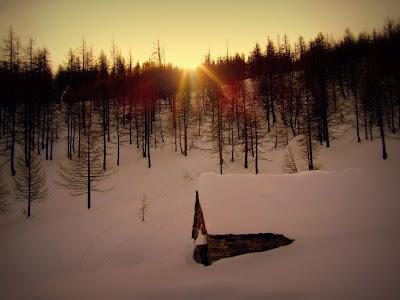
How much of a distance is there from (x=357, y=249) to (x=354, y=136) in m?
30.6

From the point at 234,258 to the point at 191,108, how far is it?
4821 cm

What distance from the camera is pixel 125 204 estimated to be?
26094 mm

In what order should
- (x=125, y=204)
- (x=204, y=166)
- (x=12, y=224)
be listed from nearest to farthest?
(x=12, y=224)
(x=125, y=204)
(x=204, y=166)

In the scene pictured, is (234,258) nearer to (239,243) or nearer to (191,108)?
(239,243)

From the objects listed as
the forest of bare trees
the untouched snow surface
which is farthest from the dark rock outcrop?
the forest of bare trees

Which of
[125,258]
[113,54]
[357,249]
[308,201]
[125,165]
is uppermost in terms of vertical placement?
[113,54]

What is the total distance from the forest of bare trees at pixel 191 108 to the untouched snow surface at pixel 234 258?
581cm

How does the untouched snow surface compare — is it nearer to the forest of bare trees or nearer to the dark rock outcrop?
the dark rock outcrop

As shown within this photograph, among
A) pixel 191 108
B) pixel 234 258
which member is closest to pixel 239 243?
pixel 234 258

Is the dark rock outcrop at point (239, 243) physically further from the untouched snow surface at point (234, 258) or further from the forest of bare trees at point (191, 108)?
the forest of bare trees at point (191, 108)

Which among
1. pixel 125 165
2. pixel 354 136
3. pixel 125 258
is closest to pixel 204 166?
pixel 125 165

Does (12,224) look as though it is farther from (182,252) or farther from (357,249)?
(357,249)

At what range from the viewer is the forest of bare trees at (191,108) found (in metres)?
32.2

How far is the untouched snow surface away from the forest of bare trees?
5.81 meters
